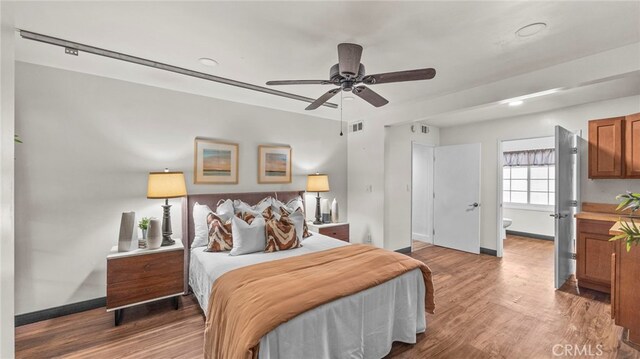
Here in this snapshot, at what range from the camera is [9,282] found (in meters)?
0.68

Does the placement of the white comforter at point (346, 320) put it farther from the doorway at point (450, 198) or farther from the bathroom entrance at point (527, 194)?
the bathroom entrance at point (527, 194)

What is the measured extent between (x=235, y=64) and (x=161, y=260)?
84.5 inches

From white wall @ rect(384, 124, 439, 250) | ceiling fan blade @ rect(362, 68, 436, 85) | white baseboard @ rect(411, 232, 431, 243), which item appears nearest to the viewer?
ceiling fan blade @ rect(362, 68, 436, 85)

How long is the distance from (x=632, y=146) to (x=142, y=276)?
Result: 18.7 feet

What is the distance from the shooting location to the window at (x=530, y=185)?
19.7 ft

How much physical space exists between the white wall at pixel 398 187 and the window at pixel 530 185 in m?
2.58

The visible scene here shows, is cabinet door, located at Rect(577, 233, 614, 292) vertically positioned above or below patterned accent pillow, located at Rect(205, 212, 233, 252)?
below

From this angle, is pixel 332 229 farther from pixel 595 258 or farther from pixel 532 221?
pixel 532 221

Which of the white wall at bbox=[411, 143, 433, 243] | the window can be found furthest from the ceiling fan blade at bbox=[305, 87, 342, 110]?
the window

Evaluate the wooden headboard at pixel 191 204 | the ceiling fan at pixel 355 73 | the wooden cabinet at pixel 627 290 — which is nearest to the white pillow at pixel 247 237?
the wooden headboard at pixel 191 204

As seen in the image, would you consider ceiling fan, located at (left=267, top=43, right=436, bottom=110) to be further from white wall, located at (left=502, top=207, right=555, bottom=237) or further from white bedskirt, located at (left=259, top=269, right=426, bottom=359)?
white wall, located at (left=502, top=207, right=555, bottom=237)

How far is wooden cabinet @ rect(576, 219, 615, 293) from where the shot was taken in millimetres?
3059

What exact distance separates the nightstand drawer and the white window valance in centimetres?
752

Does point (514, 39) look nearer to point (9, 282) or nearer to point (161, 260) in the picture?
point (9, 282)
